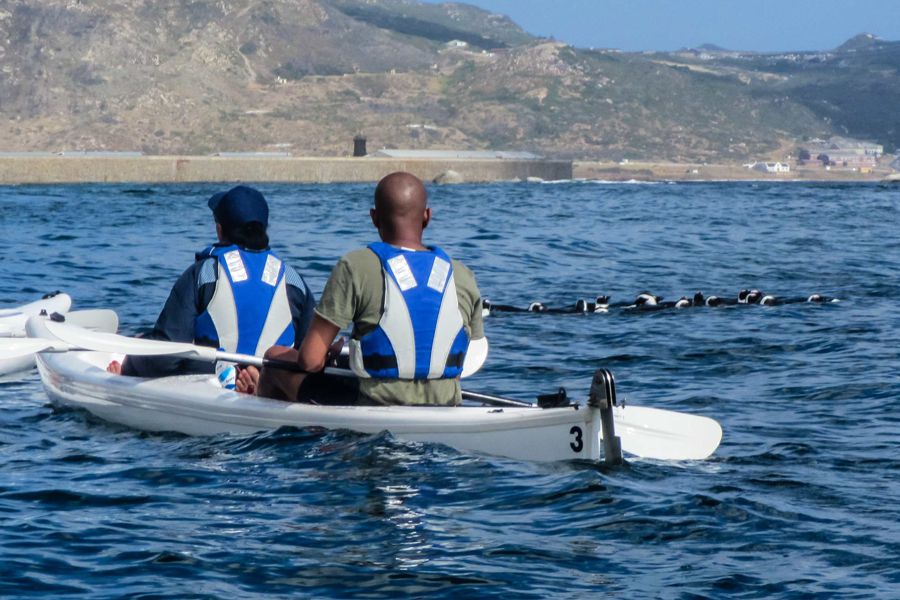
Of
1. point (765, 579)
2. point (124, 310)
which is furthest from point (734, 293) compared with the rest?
point (765, 579)

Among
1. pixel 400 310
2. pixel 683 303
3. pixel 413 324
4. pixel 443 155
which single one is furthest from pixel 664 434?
pixel 443 155

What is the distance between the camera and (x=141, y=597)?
632 cm

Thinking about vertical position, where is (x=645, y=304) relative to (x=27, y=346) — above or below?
below

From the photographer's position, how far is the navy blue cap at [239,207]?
9.34 meters

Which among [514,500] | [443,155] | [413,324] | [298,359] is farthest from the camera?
[443,155]

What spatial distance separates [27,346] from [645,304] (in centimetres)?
1060

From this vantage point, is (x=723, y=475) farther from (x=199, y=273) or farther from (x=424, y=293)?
(x=199, y=273)

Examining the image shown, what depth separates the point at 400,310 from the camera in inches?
326

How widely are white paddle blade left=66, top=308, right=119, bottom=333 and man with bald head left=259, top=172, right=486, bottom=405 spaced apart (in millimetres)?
7539

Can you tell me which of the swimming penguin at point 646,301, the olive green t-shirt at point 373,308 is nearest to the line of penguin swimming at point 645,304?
the swimming penguin at point 646,301

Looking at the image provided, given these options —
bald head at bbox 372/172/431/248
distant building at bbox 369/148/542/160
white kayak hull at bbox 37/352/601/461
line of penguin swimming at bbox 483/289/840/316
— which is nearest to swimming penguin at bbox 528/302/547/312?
line of penguin swimming at bbox 483/289/840/316

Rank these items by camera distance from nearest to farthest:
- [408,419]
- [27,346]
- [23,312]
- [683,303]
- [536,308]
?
[408,419], [27,346], [23,312], [536,308], [683,303]

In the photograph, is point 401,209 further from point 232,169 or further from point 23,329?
point 232,169

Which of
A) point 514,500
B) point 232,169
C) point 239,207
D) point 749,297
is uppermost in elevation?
point 232,169
